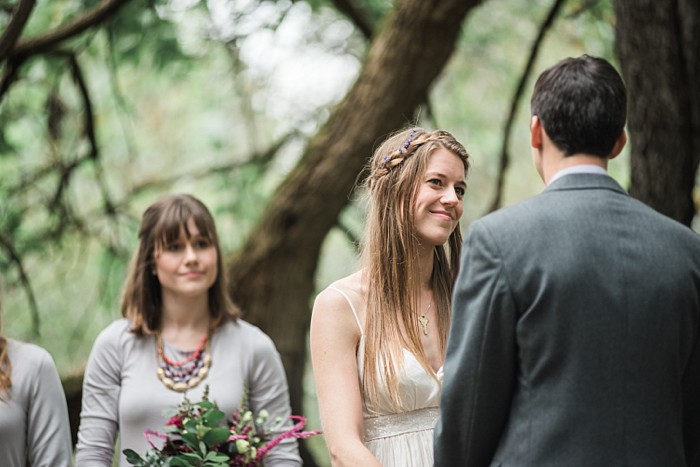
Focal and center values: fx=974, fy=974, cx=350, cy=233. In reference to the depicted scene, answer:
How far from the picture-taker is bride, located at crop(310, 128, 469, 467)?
2691 mm

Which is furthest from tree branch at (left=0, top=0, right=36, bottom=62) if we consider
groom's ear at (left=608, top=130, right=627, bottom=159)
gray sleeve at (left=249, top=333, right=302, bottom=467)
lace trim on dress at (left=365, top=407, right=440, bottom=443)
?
groom's ear at (left=608, top=130, right=627, bottom=159)

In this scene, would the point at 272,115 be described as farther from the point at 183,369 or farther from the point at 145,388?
the point at 145,388

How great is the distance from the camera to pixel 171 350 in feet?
12.6

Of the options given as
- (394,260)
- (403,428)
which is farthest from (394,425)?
(394,260)

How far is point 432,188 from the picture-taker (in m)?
2.77

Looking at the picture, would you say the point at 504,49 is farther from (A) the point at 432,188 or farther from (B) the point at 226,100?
(A) the point at 432,188

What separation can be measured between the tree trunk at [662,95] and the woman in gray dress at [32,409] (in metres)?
2.43

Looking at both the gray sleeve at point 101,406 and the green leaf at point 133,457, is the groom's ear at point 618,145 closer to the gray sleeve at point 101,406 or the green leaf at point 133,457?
the green leaf at point 133,457

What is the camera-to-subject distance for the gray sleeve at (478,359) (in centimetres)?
203

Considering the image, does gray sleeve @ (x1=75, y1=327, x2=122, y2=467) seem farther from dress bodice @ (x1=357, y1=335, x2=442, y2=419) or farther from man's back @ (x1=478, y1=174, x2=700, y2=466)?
man's back @ (x1=478, y1=174, x2=700, y2=466)

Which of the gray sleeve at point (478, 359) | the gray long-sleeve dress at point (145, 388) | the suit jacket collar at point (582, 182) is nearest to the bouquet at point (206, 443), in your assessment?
the gray long-sleeve dress at point (145, 388)

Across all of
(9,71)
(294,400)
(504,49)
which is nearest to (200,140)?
(504,49)

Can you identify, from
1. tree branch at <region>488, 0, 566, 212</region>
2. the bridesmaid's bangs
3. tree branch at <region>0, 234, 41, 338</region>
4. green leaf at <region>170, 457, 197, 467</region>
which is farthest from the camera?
tree branch at <region>488, 0, 566, 212</region>

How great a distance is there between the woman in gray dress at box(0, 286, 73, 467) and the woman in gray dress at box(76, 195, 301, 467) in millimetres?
195
